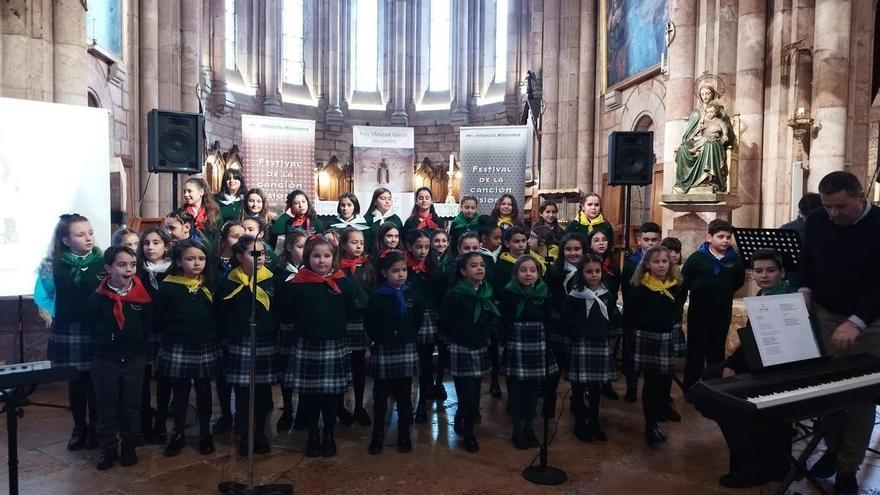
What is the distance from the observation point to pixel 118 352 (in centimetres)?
355

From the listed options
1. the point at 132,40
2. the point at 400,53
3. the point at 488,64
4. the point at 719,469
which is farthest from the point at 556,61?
the point at 719,469

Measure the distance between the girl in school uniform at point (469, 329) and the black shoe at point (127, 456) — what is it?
1886mm

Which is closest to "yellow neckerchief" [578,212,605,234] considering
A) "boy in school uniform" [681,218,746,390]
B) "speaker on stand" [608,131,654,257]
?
"speaker on stand" [608,131,654,257]

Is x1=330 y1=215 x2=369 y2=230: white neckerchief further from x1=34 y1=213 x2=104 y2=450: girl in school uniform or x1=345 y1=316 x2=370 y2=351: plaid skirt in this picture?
x1=34 y1=213 x2=104 y2=450: girl in school uniform

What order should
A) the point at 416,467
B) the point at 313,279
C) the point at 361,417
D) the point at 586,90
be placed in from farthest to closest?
the point at 586,90
the point at 361,417
the point at 313,279
the point at 416,467

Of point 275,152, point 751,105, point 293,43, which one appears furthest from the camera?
point 293,43

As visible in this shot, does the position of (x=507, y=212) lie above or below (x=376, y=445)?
above

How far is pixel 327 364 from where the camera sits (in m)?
3.64

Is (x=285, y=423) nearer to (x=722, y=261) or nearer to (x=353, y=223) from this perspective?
(x=353, y=223)

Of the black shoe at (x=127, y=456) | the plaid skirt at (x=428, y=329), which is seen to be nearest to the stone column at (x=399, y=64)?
the plaid skirt at (x=428, y=329)

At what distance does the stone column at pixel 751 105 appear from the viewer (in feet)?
24.9

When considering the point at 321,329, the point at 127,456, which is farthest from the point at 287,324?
the point at 127,456

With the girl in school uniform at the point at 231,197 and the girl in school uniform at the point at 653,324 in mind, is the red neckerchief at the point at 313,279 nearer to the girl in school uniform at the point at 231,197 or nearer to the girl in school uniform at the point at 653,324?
the girl in school uniform at the point at 653,324

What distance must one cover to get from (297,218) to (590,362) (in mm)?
2833
